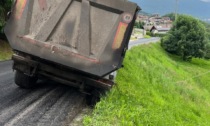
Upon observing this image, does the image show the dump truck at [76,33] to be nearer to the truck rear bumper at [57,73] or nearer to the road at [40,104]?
the truck rear bumper at [57,73]

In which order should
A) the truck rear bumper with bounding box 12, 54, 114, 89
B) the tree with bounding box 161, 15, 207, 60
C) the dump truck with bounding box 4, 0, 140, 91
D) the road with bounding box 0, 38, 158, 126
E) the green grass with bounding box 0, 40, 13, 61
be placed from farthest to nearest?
the tree with bounding box 161, 15, 207, 60
the green grass with bounding box 0, 40, 13, 61
the truck rear bumper with bounding box 12, 54, 114, 89
the dump truck with bounding box 4, 0, 140, 91
the road with bounding box 0, 38, 158, 126

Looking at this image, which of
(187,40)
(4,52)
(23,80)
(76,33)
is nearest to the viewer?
(76,33)

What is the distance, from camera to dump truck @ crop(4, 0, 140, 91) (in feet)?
23.4

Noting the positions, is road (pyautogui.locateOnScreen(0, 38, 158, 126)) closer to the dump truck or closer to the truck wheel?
the truck wheel

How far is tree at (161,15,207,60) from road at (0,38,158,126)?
4496 cm

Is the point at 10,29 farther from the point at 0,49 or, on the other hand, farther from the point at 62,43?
the point at 0,49

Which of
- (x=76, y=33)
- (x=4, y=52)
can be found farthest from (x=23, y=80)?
(x=4, y=52)

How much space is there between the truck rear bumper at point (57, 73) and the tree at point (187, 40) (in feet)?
151

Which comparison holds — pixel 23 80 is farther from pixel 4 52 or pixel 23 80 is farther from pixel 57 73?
pixel 4 52

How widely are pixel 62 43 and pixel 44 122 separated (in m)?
1.76

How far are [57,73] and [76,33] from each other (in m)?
1.15

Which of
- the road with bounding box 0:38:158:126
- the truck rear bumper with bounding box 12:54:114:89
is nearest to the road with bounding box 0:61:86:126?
the road with bounding box 0:38:158:126

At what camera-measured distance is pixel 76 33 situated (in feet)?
23.7

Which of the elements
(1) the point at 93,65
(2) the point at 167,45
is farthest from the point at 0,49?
(2) the point at 167,45
